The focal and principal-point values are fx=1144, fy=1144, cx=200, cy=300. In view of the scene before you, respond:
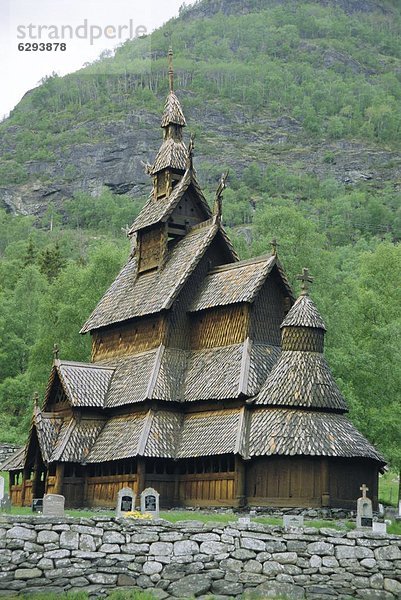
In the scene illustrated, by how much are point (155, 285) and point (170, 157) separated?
6.71 metres

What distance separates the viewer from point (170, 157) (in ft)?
168

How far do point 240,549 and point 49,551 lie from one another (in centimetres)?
496

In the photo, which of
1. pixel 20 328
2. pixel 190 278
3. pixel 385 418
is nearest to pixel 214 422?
pixel 190 278

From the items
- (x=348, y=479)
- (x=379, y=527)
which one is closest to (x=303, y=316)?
(x=348, y=479)

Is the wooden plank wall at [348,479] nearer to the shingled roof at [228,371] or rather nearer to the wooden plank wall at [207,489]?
the wooden plank wall at [207,489]

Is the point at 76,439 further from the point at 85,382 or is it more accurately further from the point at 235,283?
the point at 235,283

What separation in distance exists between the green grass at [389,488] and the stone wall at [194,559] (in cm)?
2521

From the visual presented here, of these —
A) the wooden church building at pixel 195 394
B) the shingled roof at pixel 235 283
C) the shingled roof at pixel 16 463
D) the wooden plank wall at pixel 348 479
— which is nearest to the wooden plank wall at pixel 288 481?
the wooden church building at pixel 195 394

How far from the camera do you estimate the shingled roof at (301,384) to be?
40.7m

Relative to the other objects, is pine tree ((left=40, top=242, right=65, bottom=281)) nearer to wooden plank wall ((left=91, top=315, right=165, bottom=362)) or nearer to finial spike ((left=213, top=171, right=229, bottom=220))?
wooden plank wall ((left=91, top=315, right=165, bottom=362))

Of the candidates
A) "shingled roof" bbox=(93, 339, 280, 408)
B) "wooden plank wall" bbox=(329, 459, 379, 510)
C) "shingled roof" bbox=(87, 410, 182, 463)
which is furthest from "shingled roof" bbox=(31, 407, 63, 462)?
"wooden plank wall" bbox=(329, 459, 379, 510)

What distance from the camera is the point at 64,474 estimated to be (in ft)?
149

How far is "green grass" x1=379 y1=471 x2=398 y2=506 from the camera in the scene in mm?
58228

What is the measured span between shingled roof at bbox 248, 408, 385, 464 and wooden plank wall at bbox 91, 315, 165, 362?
6734 millimetres
